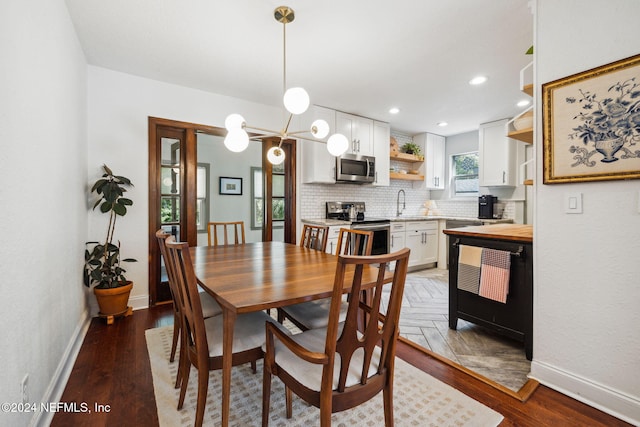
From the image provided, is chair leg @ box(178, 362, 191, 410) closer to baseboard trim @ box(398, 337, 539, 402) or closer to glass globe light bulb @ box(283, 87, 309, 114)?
glass globe light bulb @ box(283, 87, 309, 114)

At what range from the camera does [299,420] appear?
4.91ft

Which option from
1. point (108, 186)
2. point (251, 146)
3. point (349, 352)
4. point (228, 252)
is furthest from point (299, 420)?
point (251, 146)

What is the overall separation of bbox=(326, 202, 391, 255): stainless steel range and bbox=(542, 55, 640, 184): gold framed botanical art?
255 centimetres

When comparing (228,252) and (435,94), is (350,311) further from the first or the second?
(435,94)

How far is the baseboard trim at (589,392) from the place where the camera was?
1495 mm

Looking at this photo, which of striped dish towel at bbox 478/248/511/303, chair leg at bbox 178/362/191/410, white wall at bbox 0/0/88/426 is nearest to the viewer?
white wall at bbox 0/0/88/426

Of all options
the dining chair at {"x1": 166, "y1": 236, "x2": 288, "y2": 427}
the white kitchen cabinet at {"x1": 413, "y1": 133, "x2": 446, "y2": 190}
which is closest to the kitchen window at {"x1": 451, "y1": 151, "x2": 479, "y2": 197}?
the white kitchen cabinet at {"x1": 413, "y1": 133, "x2": 446, "y2": 190}

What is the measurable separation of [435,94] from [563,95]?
2041mm

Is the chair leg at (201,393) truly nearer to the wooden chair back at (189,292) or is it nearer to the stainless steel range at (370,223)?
the wooden chair back at (189,292)

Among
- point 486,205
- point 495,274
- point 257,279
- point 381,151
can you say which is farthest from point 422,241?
point 257,279

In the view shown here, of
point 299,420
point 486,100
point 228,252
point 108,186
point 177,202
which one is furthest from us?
point 486,100

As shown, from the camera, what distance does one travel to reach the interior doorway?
10.7 ft

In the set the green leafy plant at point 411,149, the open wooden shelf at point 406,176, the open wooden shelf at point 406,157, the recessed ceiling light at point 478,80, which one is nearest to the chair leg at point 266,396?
the recessed ceiling light at point 478,80

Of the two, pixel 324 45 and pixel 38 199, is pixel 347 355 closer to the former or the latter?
pixel 38 199
